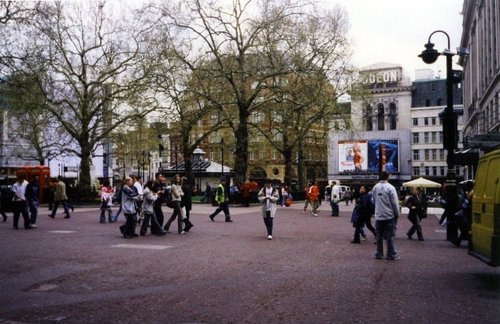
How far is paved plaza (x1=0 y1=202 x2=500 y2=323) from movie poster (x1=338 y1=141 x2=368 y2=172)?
3155 inches

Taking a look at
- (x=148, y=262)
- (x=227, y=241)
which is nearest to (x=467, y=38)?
(x=227, y=241)

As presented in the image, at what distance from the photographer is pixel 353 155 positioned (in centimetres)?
9469

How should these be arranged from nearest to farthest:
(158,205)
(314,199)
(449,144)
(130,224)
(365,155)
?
(449,144) → (130,224) → (158,205) → (314,199) → (365,155)

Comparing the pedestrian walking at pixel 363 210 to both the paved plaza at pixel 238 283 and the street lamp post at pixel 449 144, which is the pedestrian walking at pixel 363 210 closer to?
the paved plaza at pixel 238 283

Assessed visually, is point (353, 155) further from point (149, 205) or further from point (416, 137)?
point (149, 205)

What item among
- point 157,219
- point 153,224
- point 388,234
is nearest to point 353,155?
point 157,219

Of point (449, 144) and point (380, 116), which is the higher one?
point (380, 116)

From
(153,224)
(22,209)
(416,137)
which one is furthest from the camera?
(416,137)

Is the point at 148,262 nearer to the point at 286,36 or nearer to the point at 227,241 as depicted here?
the point at 227,241

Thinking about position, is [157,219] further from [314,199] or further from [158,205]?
[314,199]

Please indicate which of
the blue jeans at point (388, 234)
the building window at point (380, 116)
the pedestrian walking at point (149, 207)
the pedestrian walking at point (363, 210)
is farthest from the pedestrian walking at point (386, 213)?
the building window at point (380, 116)

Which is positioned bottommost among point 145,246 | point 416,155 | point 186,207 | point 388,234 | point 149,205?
point 145,246

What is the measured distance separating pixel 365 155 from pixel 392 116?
16.0m

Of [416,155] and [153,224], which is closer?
[153,224]
